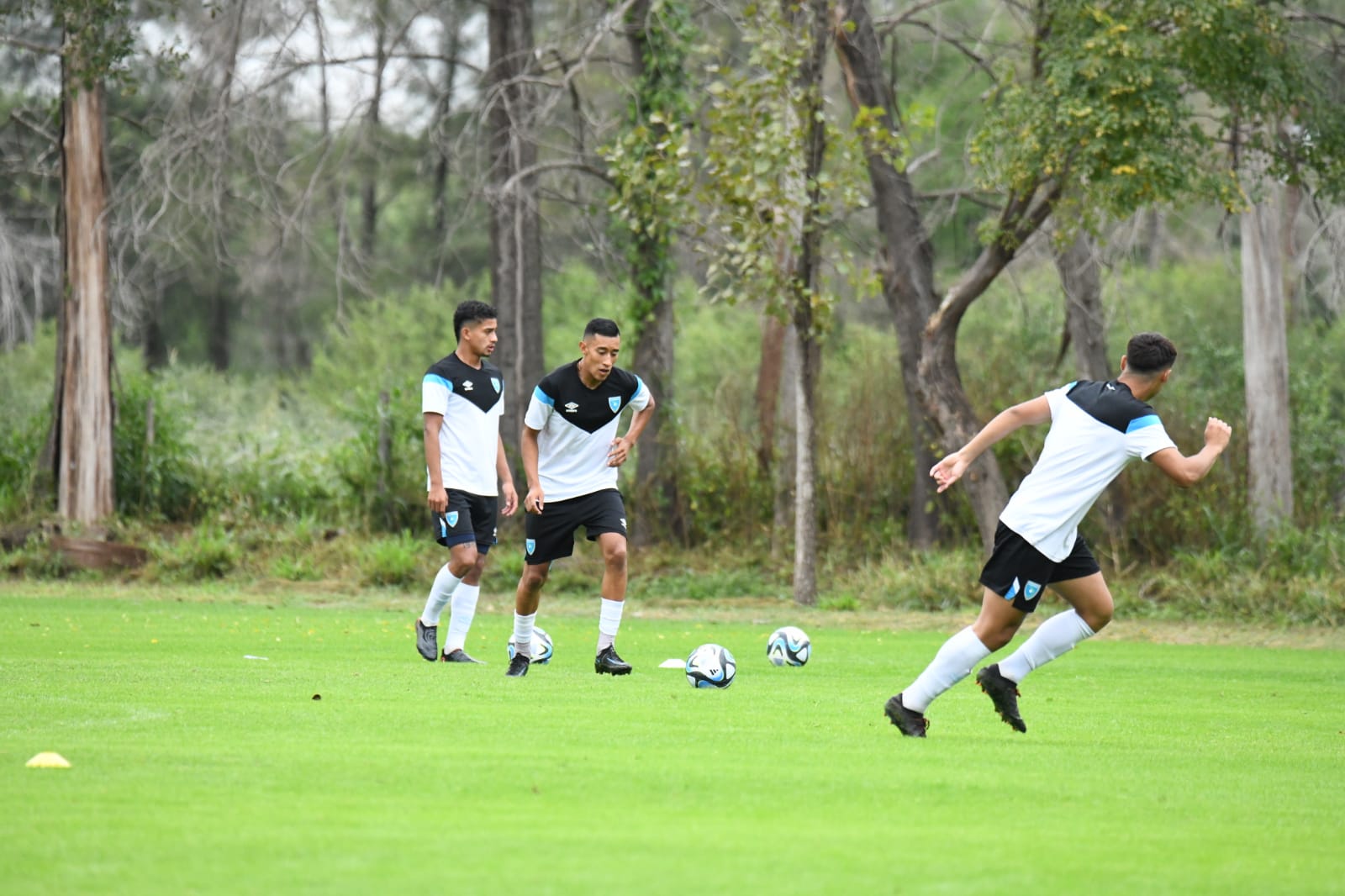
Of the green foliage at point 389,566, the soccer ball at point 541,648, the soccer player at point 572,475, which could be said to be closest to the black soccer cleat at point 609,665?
the soccer player at point 572,475

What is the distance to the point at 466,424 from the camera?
11.6 m

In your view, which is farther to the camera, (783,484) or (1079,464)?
(783,484)

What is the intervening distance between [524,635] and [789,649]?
218 cm

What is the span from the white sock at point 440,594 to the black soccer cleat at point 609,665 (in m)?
1.22

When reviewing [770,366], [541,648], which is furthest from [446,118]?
[541,648]

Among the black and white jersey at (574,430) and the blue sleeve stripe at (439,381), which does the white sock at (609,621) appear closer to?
the black and white jersey at (574,430)

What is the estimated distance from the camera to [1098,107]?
17141 mm

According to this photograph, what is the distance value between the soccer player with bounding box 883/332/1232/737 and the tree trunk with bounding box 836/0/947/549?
12503 millimetres

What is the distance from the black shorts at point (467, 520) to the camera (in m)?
11.4

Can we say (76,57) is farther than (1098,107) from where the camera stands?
Yes

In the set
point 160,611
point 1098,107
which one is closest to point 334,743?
point 160,611

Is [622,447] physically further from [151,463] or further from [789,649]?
[151,463]

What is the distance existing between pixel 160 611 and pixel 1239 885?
1381cm

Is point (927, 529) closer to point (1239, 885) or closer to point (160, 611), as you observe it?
point (160, 611)
